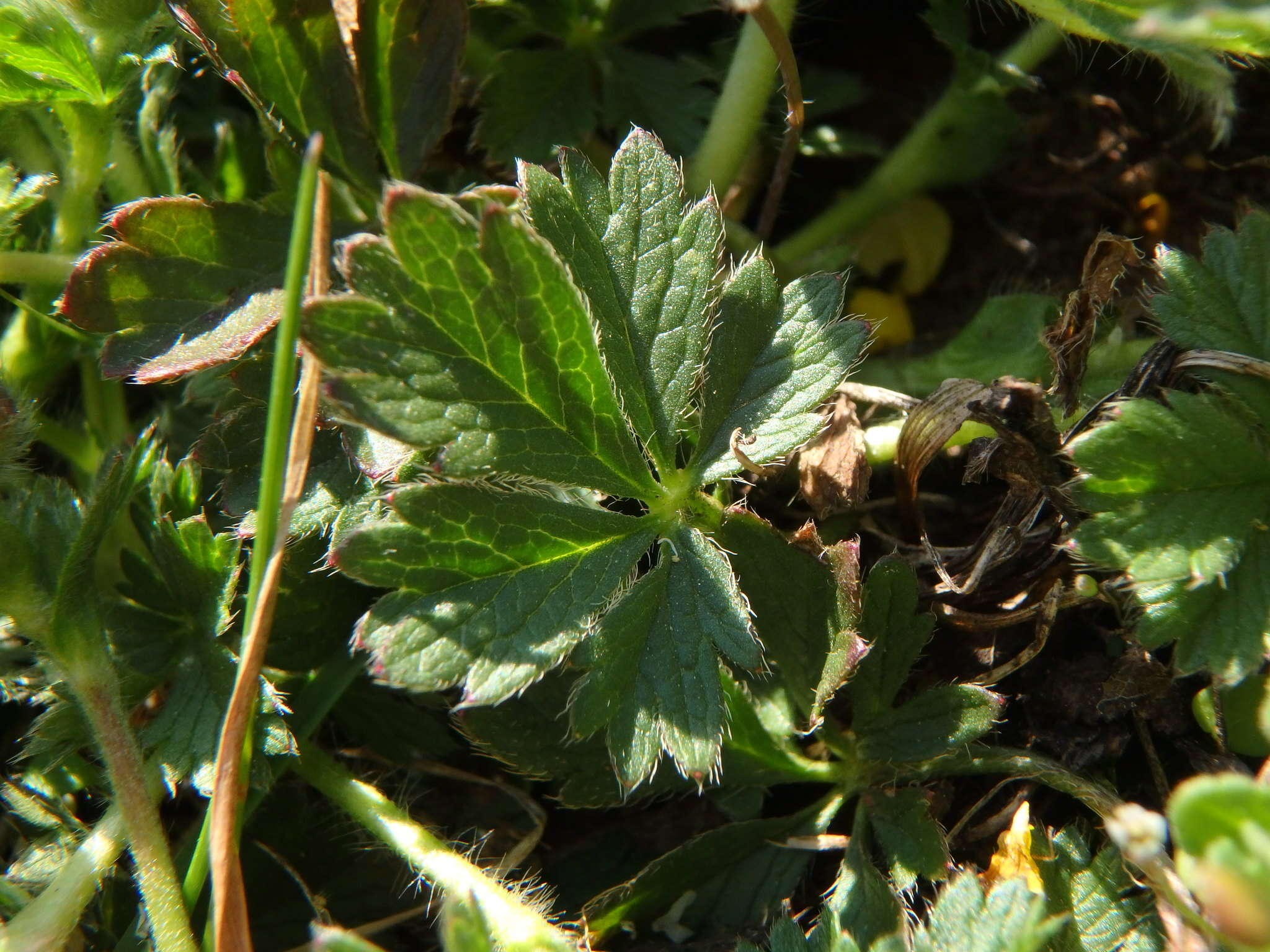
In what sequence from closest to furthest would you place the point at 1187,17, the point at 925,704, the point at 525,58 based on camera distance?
1. the point at 1187,17
2. the point at 925,704
3. the point at 525,58

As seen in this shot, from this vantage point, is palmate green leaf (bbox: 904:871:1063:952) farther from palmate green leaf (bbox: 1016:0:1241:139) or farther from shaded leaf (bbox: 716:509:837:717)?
palmate green leaf (bbox: 1016:0:1241:139)

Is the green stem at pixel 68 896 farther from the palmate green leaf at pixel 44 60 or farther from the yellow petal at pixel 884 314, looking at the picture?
the yellow petal at pixel 884 314

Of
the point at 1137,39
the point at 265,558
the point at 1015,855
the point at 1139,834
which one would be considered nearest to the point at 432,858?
the point at 265,558

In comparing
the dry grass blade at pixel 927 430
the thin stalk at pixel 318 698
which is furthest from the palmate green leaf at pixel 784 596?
the thin stalk at pixel 318 698

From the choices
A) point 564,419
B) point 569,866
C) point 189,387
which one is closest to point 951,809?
point 569,866

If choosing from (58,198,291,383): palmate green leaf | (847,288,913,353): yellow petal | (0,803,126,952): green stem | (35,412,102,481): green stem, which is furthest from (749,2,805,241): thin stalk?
(0,803,126,952): green stem

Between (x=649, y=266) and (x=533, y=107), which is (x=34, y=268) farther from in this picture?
(x=649, y=266)

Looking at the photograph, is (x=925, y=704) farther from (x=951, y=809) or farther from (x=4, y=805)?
(x=4, y=805)
